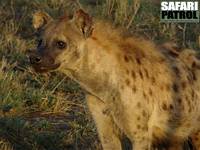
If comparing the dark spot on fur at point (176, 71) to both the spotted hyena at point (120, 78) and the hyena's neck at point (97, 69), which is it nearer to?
the spotted hyena at point (120, 78)

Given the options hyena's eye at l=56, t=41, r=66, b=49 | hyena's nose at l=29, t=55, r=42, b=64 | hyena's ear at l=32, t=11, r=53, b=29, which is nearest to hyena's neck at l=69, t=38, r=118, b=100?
hyena's eye at l=56, t=41, r=66, b=49

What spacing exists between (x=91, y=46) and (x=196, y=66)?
2.79 ft

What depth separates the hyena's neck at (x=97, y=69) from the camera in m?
5.29

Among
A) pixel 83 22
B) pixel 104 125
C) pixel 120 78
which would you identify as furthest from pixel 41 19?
pixel 104 125

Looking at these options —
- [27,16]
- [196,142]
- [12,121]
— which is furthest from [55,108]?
[27,16]

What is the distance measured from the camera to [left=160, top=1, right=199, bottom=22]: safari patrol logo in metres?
9.08

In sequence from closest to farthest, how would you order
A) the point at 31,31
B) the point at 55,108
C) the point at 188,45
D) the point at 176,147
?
the point at 176,147 < the point at 55,108 < the point at 188,45 < the point at 31,31

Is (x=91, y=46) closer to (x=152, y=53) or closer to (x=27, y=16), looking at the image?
(x=152, y=53)

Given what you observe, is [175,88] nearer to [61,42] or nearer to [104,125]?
[104,125]

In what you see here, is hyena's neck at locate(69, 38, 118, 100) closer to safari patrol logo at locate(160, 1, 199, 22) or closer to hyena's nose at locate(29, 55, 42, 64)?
hyena's nose at locate(29, 55, 42, 64)

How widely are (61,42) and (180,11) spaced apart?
13.6 feet

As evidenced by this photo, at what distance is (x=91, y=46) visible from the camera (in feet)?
17.4

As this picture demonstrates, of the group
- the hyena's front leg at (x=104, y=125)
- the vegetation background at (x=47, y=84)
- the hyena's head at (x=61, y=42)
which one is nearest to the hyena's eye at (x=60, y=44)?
the hyena's head at (x=61, y=42)

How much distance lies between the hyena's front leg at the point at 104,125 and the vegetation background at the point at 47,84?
526 millimetres
